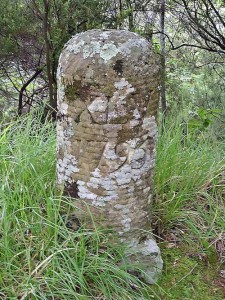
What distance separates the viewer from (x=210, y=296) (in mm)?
1993

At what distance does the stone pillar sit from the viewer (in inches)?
71.1

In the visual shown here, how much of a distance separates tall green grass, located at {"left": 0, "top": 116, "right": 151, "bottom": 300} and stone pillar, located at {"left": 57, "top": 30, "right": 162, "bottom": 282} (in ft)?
0.38

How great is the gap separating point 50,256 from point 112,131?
601mm

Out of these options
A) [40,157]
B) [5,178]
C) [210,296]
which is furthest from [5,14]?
[210,296]

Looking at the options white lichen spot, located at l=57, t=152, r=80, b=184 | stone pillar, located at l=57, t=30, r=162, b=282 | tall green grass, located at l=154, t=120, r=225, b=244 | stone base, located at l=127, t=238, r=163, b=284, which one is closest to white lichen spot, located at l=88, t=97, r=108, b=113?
stone pillar, located at l=57, t=30, r=162, b=282

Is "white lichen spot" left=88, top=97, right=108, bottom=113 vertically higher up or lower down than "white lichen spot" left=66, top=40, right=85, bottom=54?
lower down

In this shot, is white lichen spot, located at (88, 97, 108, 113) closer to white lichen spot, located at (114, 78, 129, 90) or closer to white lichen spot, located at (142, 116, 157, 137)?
white lichen spot, located at (114, 78, 129, 90)

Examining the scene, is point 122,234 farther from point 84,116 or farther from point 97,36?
point 97,36

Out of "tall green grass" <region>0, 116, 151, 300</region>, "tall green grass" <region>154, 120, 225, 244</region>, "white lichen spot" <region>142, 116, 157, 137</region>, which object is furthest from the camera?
"tall green grass" <region>154, 120, 225, 244</region>

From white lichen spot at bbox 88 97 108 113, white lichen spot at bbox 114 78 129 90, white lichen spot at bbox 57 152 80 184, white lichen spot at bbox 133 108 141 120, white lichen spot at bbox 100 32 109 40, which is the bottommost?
white lichen spot at bbox 57 152 80 184

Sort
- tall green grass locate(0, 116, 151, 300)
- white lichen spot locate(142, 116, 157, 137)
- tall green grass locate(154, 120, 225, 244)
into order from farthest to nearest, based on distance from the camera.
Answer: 1. tall green grass locate(154, 120, 225, 244)
2. white lichen spot locate(142, 116, 157, 137)
3. tall green grass locate(0, 116, 151, 300)

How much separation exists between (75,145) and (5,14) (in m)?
3.83

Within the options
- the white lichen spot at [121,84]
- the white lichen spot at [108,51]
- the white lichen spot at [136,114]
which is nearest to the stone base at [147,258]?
the white lichen spot at [136,114]

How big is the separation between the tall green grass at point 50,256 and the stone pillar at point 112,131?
0.12 m
